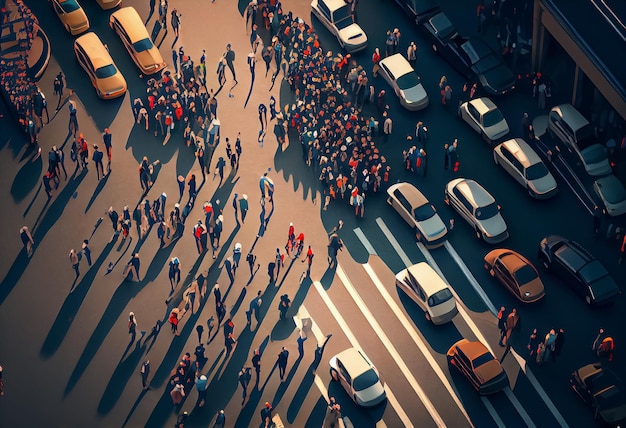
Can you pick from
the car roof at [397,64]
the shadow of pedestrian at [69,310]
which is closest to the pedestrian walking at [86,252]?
the shadow of pedestrian at [69,310]

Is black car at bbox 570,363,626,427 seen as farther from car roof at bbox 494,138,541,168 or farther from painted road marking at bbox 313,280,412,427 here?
car roof at bbox 494,138,541,168

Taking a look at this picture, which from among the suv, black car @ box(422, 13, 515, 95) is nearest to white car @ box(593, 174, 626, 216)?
the suv

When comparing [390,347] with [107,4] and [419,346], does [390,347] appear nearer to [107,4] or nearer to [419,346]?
[419,346]

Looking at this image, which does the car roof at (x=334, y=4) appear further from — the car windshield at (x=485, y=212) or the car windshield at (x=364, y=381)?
the car windshield at (x=364, y=381)

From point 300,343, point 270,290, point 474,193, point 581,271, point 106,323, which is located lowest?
point 581,271

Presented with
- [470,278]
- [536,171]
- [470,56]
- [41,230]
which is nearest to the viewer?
[470,278]

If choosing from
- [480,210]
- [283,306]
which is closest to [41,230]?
[283,306]

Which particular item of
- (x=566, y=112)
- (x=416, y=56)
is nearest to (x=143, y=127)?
(x=416, y=56)
